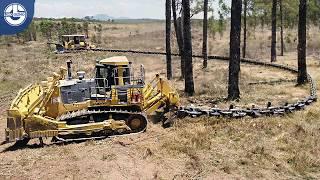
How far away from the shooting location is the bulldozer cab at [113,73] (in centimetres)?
1761

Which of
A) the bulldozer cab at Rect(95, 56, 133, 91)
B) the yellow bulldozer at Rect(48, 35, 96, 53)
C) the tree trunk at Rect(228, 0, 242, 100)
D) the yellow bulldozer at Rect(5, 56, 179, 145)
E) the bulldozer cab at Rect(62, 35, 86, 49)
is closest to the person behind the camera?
the yellow bulldozer at Rect(5, 56, 179, 145)

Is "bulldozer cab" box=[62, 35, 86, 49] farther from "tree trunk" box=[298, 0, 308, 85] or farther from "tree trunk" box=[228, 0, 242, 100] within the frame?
"tree trunk" box=[228, 0, 242, 100]

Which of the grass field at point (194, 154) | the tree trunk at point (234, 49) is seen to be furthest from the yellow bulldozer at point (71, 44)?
the tree trunk at point (234, 49)

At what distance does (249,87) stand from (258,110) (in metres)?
8.37

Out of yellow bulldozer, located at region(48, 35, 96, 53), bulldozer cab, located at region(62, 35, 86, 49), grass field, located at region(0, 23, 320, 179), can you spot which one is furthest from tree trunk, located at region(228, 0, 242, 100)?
bulldozer cab, located at region(62, 35, 86, 49)

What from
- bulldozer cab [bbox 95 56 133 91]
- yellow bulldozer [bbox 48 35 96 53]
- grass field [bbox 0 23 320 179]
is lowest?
grass field [bbox 0 23 320 179]

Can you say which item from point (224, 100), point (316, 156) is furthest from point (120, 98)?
point (316, 156)

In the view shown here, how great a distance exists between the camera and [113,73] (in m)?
17.6

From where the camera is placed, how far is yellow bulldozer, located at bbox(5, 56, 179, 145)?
52.3 ft

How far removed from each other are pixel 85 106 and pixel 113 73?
5.69 feet

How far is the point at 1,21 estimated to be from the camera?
1573cm
